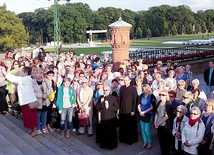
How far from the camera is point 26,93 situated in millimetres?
6473

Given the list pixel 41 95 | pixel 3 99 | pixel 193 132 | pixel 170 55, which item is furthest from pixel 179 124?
pixel 170 55

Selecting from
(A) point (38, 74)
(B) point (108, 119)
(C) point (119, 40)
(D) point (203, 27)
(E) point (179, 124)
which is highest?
(D) point (203, 27)

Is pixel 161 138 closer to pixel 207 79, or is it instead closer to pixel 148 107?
pixel 148 107

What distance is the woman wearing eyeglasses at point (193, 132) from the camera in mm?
4934

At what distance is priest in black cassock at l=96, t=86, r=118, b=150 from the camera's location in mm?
6453

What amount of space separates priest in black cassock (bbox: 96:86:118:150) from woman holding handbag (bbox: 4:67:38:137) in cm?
154

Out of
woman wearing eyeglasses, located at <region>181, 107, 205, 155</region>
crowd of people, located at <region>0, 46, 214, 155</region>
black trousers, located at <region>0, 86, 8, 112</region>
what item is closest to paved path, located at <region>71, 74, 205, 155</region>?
crowd of people, located at <region>0, 46, 214, 155</region>

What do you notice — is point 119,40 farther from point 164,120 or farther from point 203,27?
point 203,27

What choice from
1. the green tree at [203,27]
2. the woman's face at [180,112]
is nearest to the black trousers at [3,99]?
the woman's face at [180,112]

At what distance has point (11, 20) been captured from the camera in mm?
49250

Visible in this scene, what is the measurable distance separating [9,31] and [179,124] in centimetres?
4768

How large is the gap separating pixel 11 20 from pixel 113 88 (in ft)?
152

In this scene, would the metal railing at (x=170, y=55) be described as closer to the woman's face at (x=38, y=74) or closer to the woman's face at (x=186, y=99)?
the woman's face at (x=38, y=74)

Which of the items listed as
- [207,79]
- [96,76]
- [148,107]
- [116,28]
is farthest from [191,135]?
[116,28]
